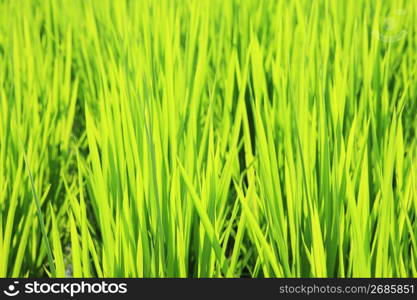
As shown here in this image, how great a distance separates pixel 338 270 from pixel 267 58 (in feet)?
1.95

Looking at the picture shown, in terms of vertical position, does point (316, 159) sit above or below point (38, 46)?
below

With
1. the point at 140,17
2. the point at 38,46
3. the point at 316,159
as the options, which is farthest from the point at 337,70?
the point at 38,46

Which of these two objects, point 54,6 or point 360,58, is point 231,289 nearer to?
point 360,58

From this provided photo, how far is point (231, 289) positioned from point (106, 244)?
0.66ft

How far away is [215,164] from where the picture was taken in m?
0.82

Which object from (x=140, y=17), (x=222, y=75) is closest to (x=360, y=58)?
(x=222, y=75)

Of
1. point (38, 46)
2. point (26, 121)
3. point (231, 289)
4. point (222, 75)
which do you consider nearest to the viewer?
point (231, 289)

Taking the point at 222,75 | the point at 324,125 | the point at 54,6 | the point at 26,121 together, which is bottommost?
the point at 324,125

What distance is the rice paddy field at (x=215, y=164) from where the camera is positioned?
77cm

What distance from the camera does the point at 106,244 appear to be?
77cm

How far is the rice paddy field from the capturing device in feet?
2.53

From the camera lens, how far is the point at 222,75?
123cm

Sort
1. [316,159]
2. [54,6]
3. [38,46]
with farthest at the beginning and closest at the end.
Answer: [54,6] → [38,46] → [316,159]

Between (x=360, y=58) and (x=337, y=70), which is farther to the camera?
(x=360, y=58)
